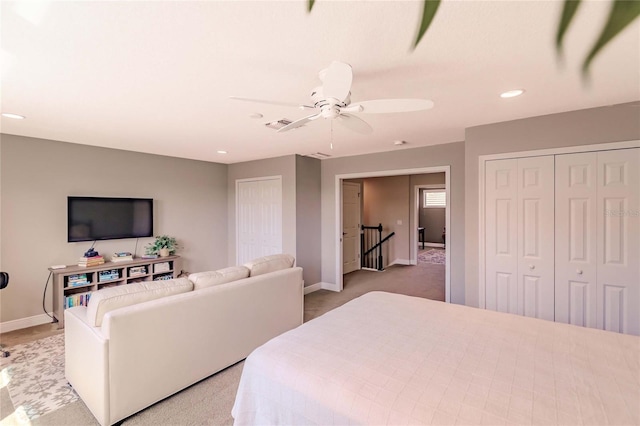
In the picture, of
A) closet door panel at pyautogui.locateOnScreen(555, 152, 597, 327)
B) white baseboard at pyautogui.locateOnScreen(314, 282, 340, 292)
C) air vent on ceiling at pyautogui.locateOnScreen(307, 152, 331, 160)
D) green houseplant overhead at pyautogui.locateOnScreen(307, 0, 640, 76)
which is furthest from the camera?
white baseboard at pyautogui.locateOnScreen(314, 282, 340, 292)

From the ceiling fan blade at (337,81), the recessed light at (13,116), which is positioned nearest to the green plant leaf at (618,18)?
the ceiling fan blade at (337,81)

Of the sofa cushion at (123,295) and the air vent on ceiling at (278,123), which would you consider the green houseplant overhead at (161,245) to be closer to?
the sofa cushion at (123,295)

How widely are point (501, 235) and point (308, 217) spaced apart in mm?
2908

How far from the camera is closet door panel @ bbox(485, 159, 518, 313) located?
3084 mm

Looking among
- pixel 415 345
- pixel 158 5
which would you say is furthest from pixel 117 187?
pixel 415 345

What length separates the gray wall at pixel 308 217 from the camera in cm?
498

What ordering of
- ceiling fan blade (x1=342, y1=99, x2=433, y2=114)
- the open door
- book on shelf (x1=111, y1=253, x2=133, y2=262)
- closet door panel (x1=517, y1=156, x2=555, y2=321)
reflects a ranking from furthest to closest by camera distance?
the open door
book on shelf (x1=111, y1=253, x2=133, y2=262)
closet door panel (x1=517, y1=156, x2=555, y2=321)
ceiling fan blade (x1=342, y1=99, x2=433, y2=114)

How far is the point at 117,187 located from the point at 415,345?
15.1 feet

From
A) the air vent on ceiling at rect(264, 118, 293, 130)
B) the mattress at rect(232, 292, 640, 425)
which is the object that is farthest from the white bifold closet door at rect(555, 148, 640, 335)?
the air vent on ceiling at rect(264, 118, 293, 130)

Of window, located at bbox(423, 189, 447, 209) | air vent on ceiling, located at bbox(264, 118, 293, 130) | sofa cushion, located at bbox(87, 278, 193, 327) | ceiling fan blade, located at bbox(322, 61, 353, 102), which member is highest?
air vent on ceiling, located at bbox(264, 118, 293, 130)

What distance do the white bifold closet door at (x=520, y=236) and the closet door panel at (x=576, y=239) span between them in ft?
0.22

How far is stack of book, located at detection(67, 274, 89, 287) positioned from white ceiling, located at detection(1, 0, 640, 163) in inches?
73.7

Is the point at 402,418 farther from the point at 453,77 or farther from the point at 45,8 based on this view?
the point at 45,8

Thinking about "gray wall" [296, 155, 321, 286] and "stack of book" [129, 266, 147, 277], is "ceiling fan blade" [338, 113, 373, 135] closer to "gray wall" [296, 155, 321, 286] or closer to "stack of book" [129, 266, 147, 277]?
"gray wall" [296, 155, 321, 286]
